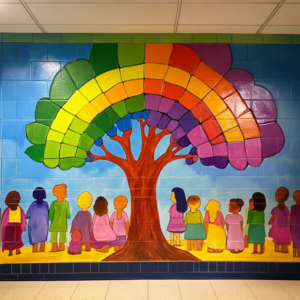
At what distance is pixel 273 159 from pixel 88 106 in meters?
2.13

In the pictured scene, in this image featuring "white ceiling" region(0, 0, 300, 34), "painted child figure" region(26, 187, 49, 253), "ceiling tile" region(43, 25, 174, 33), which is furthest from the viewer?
"painted child figure" region(26, 187, 49, 253)

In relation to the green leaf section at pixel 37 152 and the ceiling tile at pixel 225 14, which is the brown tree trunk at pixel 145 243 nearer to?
the green leaf section at pixel 37 152

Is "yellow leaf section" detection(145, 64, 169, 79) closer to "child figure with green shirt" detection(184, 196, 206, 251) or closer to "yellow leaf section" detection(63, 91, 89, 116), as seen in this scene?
"yellow leaf section" detection(63, 91, 89, 116)

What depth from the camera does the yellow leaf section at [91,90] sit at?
3.36 metres

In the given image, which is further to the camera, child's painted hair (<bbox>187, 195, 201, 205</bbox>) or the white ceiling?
child's painted hair (<bbox>187, 195, 201, 205</bbox>)

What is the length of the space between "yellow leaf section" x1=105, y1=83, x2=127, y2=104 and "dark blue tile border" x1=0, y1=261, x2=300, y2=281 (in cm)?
181

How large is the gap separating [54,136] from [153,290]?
1.94 meters

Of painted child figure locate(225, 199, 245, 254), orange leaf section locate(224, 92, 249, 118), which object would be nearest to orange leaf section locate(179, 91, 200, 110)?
orange leaf section locate(224, 92, 249, 118)

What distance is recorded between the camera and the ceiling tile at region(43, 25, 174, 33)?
318cm

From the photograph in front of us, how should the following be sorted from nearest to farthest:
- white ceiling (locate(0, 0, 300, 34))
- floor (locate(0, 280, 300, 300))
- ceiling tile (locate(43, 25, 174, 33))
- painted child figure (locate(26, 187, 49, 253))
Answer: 1. white ceiling (locate(0, 0, 300, 34))
2. floor (locate(0, 280, 300, 300))
3. ceiling tile (locate(43, 25, 174, 33))
4. painted child figure (locate(26, 187, 49, 253))

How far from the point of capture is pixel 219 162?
339 centimetres

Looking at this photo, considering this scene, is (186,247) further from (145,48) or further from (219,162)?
(145,48)

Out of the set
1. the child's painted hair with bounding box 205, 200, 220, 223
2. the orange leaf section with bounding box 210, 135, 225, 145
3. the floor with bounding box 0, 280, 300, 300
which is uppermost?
the orange leaf section with bounding box 210, 135, 225, 145

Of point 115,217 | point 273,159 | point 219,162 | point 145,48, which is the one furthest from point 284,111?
point 115,217
